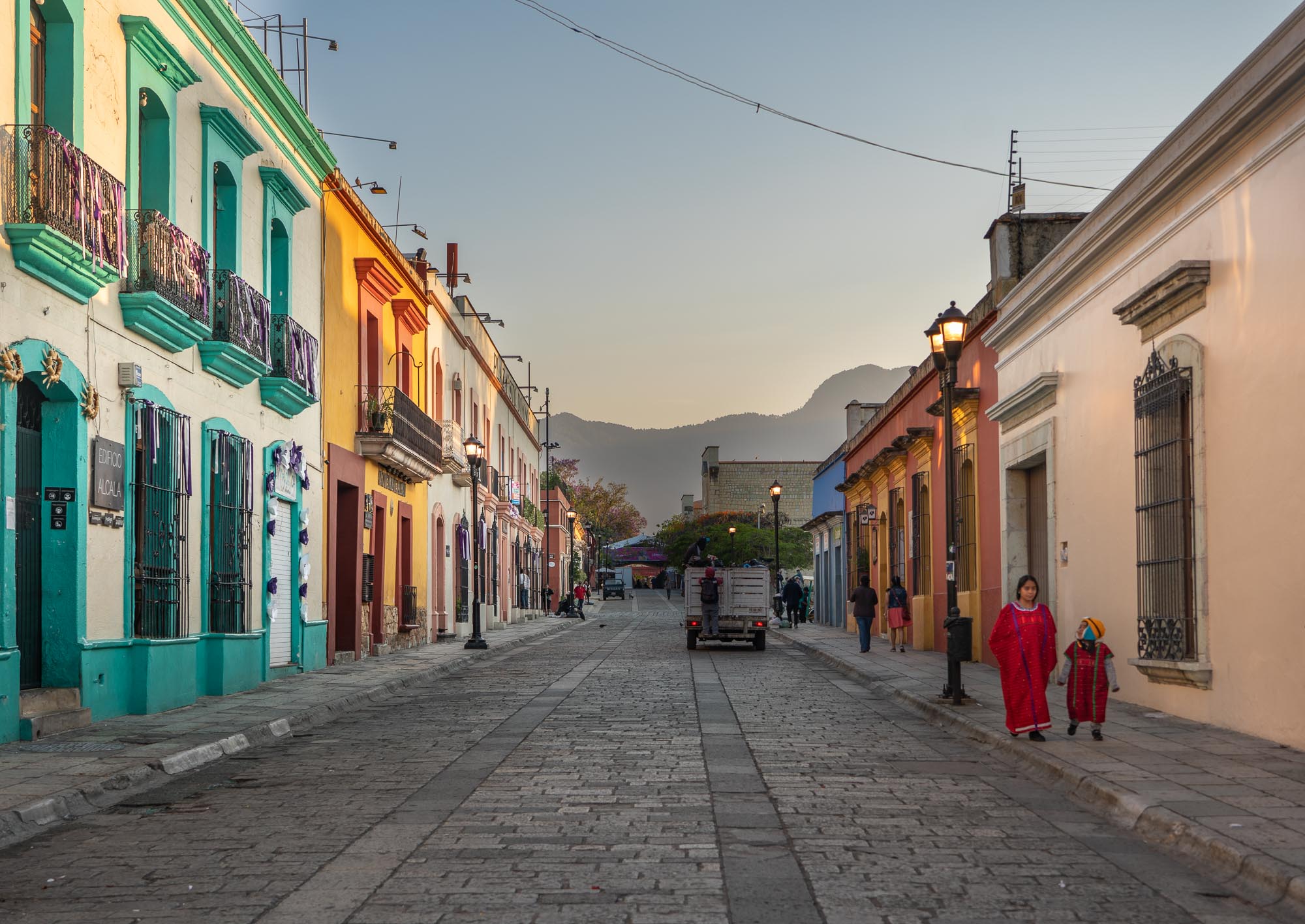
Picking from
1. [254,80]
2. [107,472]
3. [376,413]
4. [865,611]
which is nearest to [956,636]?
[107,472]

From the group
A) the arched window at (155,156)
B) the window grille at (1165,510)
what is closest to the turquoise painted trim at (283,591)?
the arched window at (155,156)

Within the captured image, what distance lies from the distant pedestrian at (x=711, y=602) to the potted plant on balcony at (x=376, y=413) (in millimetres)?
7609

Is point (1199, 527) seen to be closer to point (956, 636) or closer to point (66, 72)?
point (956, 636)

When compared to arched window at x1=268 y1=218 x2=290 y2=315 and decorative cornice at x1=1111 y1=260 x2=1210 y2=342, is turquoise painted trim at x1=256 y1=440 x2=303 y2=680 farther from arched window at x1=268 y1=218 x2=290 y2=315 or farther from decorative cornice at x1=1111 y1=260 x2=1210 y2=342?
decorative cornice at x1=1111 y1=260 x2=1210 y2=342

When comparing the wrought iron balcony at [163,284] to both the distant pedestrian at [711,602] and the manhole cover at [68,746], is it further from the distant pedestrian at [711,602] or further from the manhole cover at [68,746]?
the distant pedestrian at [711,602]

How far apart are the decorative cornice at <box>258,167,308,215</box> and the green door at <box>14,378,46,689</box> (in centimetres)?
685

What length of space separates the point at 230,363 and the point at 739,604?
571 inches

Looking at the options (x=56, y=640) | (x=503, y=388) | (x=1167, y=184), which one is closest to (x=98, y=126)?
(x=56, y=640)

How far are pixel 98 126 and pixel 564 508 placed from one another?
63433 mm

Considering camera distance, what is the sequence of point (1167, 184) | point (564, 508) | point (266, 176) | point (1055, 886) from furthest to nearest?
point (564, 508) → point (266, 176) → point (1167, 184) → point (1055, 886)

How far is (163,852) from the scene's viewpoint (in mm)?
7051

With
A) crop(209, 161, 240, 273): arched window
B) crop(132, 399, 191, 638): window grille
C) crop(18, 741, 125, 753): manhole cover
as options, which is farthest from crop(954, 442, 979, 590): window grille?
crop(18, 741, 125, 753): manhole cover

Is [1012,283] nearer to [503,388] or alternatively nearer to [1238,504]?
[1238,504]

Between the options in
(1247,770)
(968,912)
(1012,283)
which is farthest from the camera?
(1012,283)
